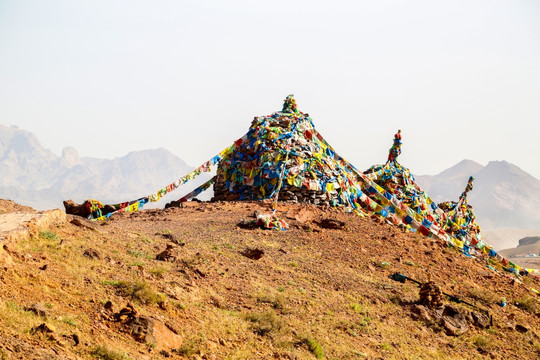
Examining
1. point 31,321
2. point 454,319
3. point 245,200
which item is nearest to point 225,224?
point 245,200

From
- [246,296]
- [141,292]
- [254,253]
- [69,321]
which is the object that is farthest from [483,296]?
[69,321]

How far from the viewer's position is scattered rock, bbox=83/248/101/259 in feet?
30.2

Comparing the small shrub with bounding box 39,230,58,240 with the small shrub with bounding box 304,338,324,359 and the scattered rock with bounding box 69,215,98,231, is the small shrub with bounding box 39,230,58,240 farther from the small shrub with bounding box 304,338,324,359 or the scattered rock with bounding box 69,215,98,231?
the small shrub with bounding box 304,338,324,359

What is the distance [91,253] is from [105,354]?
3.65 m

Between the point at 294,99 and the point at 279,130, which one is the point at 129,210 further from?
the point at 294,99

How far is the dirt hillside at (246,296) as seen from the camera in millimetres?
6730

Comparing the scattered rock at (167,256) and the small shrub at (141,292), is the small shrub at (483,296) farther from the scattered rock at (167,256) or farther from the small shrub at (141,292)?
the small shrub at (141,292)

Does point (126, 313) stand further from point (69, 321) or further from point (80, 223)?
point (80, 223)

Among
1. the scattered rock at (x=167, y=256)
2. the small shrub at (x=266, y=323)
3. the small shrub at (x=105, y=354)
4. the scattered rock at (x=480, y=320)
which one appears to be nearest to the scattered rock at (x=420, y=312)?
the scattered rock at (x=480, y=320)

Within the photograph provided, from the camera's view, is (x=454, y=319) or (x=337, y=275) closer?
(x=454, y=319)

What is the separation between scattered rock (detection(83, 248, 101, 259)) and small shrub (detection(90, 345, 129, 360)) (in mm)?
3413

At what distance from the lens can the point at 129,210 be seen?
1895cm

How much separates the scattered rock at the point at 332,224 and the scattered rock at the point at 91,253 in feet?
28.8

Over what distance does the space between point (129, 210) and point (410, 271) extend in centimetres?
1010
